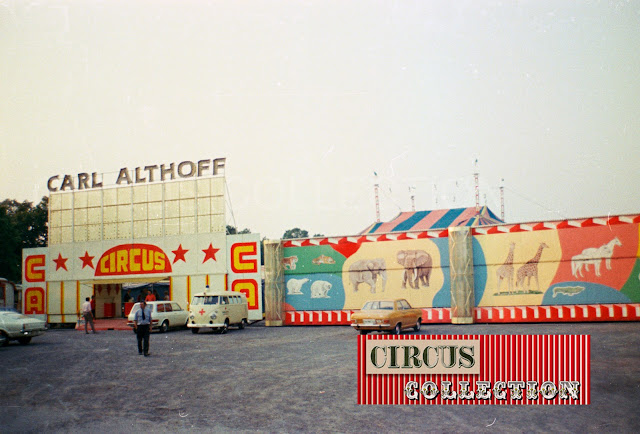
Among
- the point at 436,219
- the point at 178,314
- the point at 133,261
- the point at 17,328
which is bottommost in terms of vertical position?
the point at 178,314

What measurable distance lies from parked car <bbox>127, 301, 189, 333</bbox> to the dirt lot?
8.63m

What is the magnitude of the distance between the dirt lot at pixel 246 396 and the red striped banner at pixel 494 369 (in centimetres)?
120

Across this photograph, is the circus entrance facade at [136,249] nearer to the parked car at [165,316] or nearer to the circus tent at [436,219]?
the parked car at [165,316]

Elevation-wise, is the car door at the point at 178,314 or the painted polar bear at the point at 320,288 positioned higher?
the painted polar bear at the point at 320,288

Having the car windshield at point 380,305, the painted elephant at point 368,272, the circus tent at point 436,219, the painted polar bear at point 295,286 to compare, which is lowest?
the car windshield at point 380,305

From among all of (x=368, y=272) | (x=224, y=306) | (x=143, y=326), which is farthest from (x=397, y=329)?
(x=143, y=326)

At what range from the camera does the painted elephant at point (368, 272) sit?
27.8 m

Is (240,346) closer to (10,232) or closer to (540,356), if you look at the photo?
(540,356)

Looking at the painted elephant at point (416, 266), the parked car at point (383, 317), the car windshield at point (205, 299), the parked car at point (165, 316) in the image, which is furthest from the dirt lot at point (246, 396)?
the painted elephant at point (416, 266)

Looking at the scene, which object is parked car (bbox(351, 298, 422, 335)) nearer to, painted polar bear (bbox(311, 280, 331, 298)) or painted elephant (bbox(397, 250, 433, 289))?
painted elephant (bbox(397, 250, 433, 289))

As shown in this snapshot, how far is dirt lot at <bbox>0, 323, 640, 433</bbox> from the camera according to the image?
26.7 ft

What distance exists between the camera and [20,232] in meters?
55.7

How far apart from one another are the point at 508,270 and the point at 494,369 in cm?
1997

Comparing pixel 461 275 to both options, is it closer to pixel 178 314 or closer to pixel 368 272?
pixel 368 272
